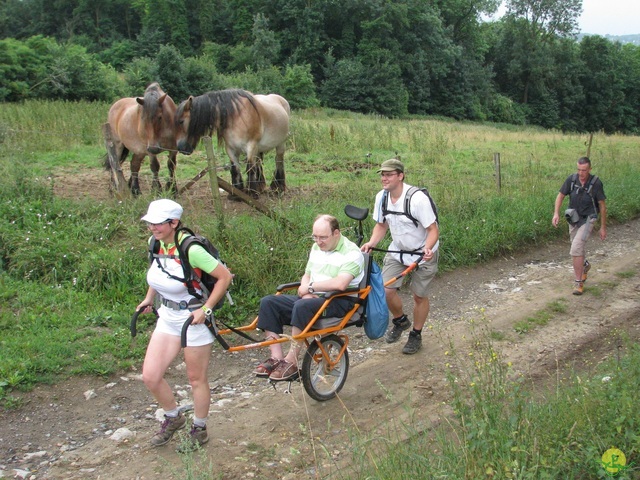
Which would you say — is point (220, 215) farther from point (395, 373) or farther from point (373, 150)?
point (373, 150)

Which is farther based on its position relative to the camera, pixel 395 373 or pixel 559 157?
pixel 559 157

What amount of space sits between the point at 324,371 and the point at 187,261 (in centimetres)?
173

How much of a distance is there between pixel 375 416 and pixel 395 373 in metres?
0.88

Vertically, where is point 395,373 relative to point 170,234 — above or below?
below

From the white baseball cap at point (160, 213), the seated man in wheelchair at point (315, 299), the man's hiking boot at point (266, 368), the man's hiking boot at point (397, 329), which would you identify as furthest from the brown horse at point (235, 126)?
the white baseball cap at point (160, 213)

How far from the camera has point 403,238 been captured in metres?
5.82

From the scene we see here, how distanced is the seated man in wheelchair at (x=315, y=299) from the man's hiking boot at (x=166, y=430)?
0.70 meters

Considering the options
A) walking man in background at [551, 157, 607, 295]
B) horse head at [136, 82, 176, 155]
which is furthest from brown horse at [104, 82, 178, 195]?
walking man in background at [551, 157, 607, 295]

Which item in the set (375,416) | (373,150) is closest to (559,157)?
(373,150)

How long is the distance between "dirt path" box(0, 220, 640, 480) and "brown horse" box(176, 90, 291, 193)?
14.7ft

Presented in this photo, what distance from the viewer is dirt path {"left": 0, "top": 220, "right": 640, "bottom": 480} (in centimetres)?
426

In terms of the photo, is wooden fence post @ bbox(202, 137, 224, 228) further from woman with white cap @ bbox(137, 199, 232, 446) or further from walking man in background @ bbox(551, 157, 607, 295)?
walking man in background @ bbox(551, 157, 607, 295)

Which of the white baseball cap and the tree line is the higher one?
A: the tree line

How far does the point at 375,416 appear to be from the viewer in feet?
15.9
